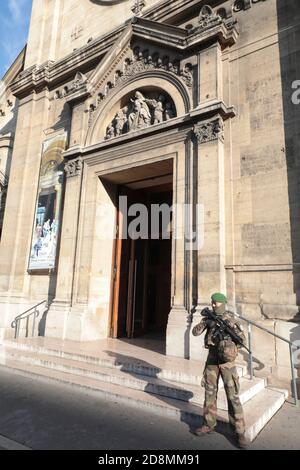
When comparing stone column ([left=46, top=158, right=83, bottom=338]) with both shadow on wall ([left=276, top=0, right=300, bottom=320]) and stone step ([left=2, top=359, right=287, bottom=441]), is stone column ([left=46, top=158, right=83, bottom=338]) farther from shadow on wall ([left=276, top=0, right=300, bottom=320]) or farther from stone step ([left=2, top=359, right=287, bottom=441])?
shadow on wall ([left=276, top=0, right=300, bottom=320])

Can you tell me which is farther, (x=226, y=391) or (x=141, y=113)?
(x=141, y=113)

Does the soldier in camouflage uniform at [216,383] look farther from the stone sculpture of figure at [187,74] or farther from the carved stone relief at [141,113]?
the stone sculpture of figure at [187,74]

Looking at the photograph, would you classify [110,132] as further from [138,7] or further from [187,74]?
[138,7]

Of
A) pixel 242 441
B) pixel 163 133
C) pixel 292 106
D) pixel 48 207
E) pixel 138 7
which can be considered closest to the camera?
pixel 242 441

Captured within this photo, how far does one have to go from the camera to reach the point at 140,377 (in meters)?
5.67

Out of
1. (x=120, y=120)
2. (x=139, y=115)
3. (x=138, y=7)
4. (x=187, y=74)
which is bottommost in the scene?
(x=139, y=115)

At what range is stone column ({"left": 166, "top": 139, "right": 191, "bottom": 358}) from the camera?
269 inches

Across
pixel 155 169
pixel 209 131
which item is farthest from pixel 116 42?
pixel 209 131

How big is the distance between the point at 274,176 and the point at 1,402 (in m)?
6.44

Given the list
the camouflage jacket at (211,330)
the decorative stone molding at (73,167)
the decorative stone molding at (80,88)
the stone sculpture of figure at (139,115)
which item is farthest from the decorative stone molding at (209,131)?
the camouflage jacket at (211,330)

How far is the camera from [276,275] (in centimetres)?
656

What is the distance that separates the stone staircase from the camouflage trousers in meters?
0.26

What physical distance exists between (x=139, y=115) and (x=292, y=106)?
4040 millimetres

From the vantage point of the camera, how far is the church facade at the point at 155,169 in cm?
692
